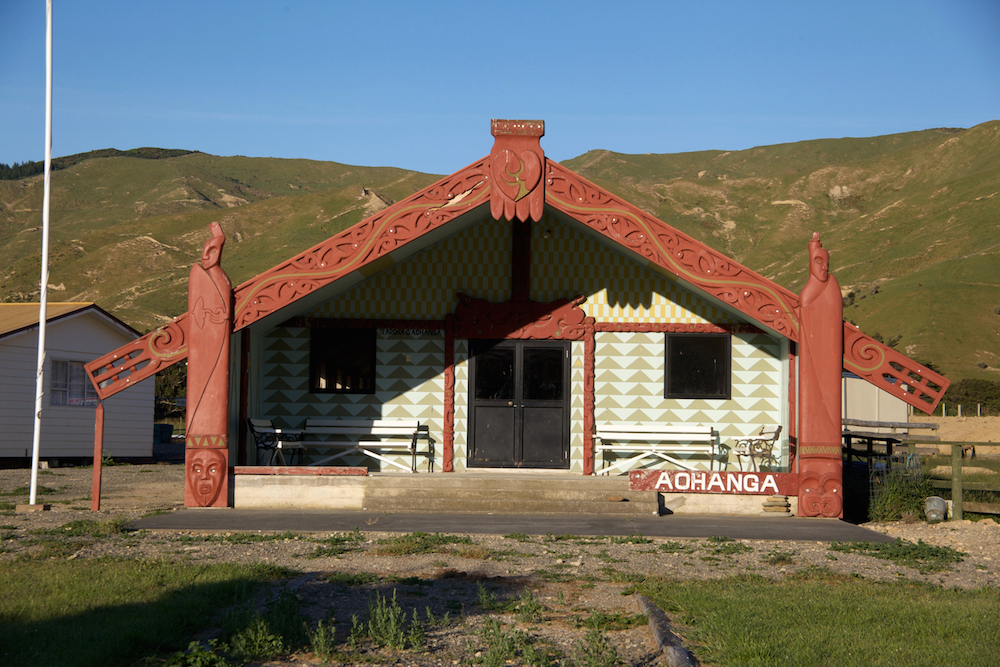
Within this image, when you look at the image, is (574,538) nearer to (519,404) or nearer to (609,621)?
(609,621)

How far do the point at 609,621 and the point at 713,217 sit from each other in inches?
4766

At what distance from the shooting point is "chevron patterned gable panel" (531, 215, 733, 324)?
45.1 feet

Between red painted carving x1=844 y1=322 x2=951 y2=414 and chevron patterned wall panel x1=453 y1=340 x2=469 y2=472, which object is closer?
red painted carving x1=844 y1=322 x2=951 y2=414

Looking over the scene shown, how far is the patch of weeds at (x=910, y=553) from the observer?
26.5 feet

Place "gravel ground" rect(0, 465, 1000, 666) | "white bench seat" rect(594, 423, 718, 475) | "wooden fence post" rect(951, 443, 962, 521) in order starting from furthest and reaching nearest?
"white bench seat" rect(594, 423, 718, 475) → "wooden fence post" rect(951, 443, 962, 521) → "gravel ground" rect(0, 465, 1000, 666)

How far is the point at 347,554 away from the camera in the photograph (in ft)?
27.0

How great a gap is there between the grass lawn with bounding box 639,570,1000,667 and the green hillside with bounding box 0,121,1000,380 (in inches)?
1872

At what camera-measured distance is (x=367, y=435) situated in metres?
13.7

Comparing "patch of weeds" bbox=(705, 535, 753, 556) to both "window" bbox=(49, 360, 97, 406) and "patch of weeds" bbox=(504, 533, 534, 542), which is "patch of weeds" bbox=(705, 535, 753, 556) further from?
"window" bbox=(49, 360, 97, 406)

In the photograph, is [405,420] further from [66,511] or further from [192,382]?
[66,511]

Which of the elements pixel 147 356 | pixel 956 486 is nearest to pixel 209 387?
pixel 147 356

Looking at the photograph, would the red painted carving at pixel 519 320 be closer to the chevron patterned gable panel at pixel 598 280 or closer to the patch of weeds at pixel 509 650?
the chevron patterned gable panel at pixel 598 280

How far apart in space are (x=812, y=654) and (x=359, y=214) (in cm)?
11790

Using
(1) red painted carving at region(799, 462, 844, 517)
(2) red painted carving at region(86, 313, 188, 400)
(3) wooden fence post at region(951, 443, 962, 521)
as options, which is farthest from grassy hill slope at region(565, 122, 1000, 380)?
(2) red painted carving at region(86, 313, 188, 400)
